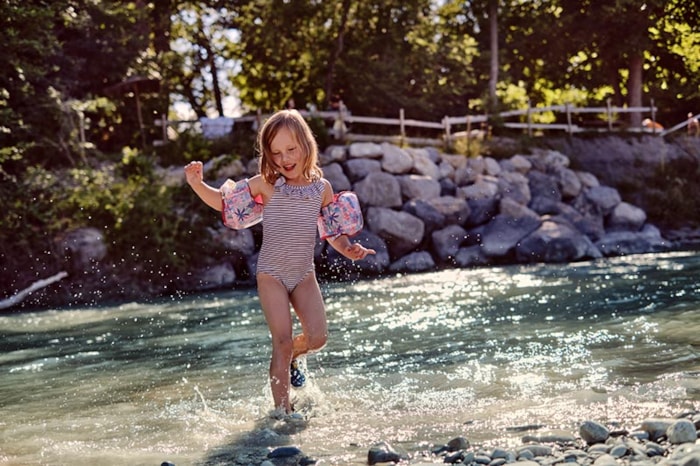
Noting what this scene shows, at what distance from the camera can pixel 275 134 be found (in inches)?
230

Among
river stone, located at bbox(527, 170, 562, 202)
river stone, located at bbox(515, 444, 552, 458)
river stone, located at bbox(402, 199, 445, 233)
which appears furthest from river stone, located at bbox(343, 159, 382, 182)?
river stone, located at bbox(515, 444, 552, 458)

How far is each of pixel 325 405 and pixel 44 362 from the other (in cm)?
389

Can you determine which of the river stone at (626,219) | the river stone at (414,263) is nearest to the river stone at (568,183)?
the river stone at (626,219)

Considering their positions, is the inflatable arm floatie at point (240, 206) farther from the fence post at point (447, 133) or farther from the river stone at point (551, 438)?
the fence post at point (447, 133)

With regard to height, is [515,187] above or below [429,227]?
above

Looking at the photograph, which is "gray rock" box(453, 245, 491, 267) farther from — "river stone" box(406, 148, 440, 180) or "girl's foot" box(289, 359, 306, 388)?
"girl's foot" box(289, 359, 306, 388)

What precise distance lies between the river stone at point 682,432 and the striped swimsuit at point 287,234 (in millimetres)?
2525

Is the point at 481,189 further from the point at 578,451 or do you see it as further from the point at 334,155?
the point at 578,451

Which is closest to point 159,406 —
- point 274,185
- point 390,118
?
point 274,185

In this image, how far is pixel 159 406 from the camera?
6383 mm

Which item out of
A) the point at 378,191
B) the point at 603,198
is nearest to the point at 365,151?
the point at 378,191

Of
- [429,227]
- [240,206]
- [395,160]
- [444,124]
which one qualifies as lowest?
[429,227]

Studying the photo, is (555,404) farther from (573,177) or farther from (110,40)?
(110,40)

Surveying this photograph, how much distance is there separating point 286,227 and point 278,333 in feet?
2.28
